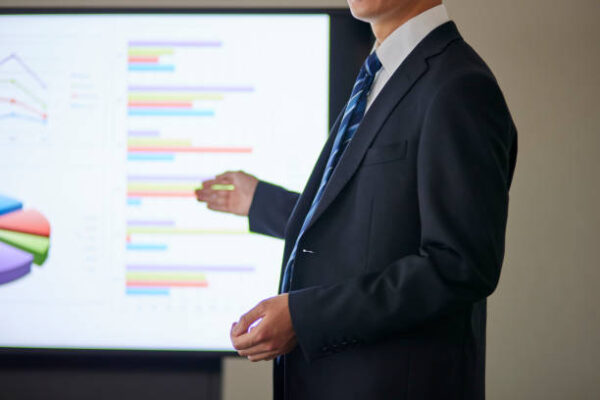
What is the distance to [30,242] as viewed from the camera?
1831 mm

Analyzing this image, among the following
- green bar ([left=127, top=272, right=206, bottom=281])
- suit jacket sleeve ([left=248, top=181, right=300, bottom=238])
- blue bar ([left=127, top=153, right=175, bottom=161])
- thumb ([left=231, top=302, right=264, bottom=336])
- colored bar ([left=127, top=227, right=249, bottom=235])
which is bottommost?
green bar ([left=127, top=272, right=206, bottom=281])

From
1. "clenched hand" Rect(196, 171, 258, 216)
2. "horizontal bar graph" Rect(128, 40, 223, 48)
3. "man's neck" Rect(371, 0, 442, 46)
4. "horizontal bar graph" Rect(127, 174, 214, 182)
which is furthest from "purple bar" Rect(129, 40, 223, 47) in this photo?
"man's neck" Rect(371, 0, 442, 46)

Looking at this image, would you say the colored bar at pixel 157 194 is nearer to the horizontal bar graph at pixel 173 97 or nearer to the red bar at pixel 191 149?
the red bar at pixel 191 149

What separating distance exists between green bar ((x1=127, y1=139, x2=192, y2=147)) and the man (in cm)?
81

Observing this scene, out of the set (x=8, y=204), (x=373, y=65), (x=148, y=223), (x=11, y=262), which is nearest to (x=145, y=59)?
(x=148, y=223)

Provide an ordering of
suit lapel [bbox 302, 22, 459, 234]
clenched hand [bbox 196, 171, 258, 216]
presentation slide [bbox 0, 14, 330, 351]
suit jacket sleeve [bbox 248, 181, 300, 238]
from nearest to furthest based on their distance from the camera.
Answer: suit lapel [bbox 302, 22, 459, 234]
suit jacket sleeve [bbox 248, 181, 300, 238]
clenched hand [bbox 196, 171, 258, 216]
presentation slide [bbox 0, 14, 330, 351]

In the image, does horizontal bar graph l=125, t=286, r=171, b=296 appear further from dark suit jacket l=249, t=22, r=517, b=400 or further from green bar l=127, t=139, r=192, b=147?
dark suit jacket l=249, t=22, r=517, b=400

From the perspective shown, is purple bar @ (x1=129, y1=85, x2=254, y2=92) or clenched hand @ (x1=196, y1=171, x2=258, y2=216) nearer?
clenched hand @ (x1=196, y1=171, x2=258, y2=216)

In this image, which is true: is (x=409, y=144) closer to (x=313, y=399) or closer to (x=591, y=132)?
(x=313, y=399)

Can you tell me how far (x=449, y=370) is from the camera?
0.95m

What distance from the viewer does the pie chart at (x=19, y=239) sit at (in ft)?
5.98

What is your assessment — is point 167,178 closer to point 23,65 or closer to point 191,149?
point 191,149

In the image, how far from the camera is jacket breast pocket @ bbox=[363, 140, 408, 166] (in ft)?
3.04

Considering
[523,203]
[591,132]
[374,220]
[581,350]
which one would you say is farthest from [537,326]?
[374,220]
